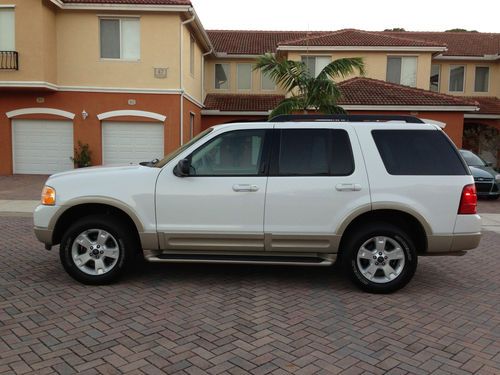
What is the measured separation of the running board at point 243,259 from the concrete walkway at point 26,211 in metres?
6.28

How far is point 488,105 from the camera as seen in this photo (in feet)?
85.6

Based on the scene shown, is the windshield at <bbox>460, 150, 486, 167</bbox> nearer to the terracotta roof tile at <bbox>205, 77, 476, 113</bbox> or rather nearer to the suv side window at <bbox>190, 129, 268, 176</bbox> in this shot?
the terracotta roof tile at <bbox>205, 77, 476, 113</bbox>

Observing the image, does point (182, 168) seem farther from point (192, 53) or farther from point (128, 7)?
point (192, 53)

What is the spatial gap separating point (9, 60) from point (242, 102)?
1146 cm

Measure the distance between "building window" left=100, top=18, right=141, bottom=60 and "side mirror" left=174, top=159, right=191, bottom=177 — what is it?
1420cm

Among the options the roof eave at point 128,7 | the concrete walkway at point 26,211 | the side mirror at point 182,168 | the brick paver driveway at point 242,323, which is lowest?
the concrete walkway at point 26,211

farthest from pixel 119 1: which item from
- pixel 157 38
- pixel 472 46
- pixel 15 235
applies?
pixel 472 46

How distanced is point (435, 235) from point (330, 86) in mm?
7467

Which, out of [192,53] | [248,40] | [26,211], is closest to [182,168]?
[26,211]

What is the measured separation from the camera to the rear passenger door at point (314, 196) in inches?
213

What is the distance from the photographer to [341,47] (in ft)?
77.6

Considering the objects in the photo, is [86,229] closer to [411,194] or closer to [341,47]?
[411,194]

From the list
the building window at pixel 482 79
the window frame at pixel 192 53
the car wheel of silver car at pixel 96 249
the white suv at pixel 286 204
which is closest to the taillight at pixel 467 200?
the white suv at pixel 286 204

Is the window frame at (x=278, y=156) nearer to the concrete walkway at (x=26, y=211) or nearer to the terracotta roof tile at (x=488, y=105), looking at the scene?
the concrete walkway at (x=26, y=211)
